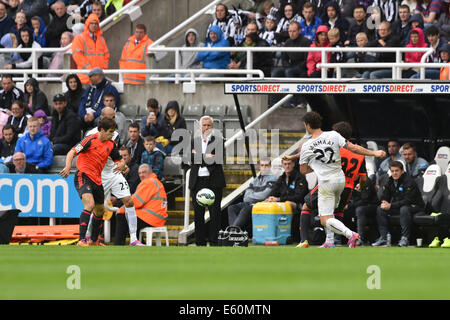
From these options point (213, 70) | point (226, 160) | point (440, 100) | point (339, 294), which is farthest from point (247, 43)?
point (339, 294)

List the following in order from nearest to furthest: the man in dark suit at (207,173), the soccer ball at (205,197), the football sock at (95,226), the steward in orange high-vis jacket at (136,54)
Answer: the football sock at (95,226) → the soccer ball at (205,197) → the man in dark suit at (207,173) → the steward in orange high-vis jacket at (136,54)

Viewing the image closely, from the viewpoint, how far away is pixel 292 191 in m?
19.3

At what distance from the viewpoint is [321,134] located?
15.6 m

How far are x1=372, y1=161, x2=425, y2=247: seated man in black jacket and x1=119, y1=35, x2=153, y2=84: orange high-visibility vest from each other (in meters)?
6.87

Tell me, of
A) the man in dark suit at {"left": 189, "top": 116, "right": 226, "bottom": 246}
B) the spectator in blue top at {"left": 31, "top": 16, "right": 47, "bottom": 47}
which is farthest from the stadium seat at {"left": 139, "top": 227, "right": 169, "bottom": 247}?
the spectator in blue top at {"left": 31, "top": 16, "right": 47, "bottom": 47}

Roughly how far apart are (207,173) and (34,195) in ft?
12.6

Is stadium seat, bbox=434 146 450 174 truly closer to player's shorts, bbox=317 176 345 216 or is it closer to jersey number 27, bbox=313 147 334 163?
player's shorts, bbox=317 176 345 216

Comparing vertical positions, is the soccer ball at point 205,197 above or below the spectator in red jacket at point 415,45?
below

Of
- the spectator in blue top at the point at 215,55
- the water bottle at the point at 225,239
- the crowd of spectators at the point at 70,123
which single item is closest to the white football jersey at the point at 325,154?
the water bottle at the point at 225,239

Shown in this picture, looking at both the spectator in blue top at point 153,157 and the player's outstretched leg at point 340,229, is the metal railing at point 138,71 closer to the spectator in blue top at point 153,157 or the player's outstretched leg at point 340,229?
the spectator in blue top at point 153,157

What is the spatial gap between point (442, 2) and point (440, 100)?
3.20 metres

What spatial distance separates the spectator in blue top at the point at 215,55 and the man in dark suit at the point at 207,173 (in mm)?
4659

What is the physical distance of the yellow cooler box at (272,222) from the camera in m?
18.9
